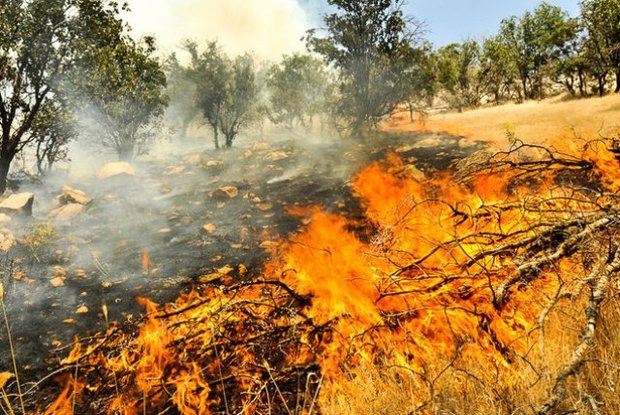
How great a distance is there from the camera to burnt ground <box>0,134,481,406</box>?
4.55m

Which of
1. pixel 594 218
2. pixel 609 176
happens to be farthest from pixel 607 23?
pixel 594 218

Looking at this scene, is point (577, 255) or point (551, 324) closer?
point (551, 324)

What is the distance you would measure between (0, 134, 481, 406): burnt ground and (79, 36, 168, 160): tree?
3.16 m

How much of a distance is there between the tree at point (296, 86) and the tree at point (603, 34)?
606 inches

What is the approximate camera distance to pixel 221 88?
21656 millimetres

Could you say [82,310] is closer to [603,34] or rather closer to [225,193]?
[225,193]

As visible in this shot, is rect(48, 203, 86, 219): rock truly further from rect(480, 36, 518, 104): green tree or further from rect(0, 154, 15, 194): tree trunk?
rect(480, 36, 518, 104): green tree

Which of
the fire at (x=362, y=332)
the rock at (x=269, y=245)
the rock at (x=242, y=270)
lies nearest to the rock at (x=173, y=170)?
the rock at (x=269, y=245)

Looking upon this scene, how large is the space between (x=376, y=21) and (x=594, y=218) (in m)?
18.3

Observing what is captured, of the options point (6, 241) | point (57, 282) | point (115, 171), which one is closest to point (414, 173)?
point (57, 282)

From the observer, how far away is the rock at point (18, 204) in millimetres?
9219

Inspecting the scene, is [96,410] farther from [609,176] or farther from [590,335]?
[609,176]

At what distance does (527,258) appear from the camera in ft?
9.46

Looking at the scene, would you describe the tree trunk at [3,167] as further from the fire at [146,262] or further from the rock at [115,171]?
the fire at [146,262]
